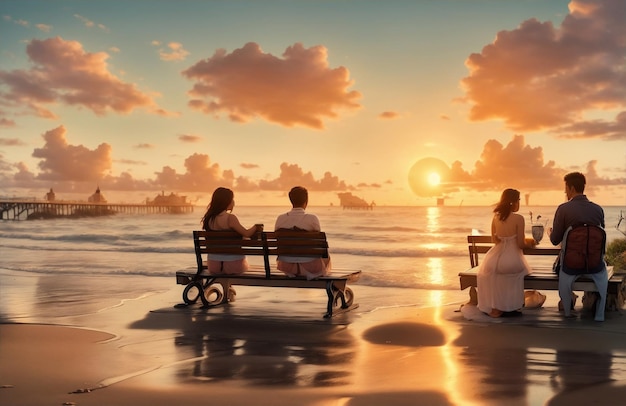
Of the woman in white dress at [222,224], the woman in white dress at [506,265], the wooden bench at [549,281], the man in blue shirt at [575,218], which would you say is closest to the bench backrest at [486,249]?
the wooden bench at [549,281]

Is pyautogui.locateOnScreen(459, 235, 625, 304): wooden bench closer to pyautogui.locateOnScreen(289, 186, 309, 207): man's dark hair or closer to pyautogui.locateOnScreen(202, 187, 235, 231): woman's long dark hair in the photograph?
pyautogui.locateOnScreen(289, 186, 309, 207): man's dark hair

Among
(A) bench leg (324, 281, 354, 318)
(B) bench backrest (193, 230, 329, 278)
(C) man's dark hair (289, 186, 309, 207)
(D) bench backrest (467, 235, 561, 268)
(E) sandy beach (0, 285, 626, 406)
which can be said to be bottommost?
(E) sandy beach (0, 285, 626, 406)

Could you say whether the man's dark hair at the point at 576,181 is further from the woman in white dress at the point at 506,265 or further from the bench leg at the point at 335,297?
the bench leg at the point at 335,297

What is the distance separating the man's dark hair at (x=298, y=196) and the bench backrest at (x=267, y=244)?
16.6 inches

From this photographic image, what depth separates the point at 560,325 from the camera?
8438 mm

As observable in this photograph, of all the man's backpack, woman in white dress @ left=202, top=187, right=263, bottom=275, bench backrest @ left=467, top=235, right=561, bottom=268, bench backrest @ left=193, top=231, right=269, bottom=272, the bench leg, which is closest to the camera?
the man's backpack

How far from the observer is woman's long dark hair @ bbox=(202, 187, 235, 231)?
9.87 meters

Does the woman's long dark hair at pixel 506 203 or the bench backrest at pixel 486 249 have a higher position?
the woman's long dark hair at pixel 506 203

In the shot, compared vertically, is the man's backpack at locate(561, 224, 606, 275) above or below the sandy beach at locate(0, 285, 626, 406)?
above

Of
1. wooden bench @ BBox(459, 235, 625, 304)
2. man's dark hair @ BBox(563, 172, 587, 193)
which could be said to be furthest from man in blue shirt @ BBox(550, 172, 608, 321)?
wooden bench @ BBox(459, 235, 625, 304)

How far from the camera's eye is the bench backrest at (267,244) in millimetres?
9258

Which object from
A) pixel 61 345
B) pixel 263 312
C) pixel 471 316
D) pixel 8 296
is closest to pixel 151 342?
pixel 61 345

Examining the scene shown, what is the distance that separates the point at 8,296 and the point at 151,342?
5.72 m

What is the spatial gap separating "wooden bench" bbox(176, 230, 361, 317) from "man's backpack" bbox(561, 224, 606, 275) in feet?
9.47
